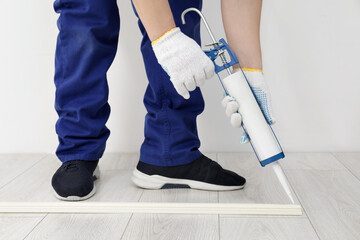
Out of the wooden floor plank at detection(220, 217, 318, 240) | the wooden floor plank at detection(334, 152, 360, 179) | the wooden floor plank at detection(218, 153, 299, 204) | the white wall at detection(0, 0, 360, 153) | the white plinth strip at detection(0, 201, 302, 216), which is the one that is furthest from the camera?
the white wall at detection(0, 0, 360, 153)

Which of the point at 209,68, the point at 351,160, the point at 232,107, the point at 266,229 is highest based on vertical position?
the point at 209,68

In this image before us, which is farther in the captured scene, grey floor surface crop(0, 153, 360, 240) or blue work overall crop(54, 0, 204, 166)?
blue work overall crop(54, 0, 204, 166)

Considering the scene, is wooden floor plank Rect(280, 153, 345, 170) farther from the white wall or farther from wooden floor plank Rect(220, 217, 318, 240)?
wooden floor plank Rect(220, 217, 318, 240)

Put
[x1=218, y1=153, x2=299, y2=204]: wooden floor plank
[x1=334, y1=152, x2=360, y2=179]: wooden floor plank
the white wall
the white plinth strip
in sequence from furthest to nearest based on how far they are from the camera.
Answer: the white wall, [x1=334, y1=152, x2=360, y2=179]: wooden floor plank, [x1=218, y1=153, x2=299, y2=204]: wooden floor plank, the white plinth strip

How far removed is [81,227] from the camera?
3.18ft

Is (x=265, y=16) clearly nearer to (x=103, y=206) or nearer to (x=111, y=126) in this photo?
(x=111, y=126)

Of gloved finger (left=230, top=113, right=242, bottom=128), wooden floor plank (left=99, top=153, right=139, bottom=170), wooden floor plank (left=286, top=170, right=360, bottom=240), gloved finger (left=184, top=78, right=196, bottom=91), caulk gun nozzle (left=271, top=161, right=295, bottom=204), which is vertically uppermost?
gloved finger (left=184, top=78, right=196, bottom=91)

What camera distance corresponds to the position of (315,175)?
53.1 inches

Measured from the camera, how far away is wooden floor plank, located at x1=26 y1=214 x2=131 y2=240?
92 centimetres

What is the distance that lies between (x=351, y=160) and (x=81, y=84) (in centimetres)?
96

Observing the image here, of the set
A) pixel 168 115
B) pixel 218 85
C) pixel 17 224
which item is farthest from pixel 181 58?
pixel 218 85

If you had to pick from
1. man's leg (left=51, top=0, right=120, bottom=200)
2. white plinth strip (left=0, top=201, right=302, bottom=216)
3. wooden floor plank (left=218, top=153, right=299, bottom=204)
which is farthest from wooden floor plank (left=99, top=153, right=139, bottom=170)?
white plinth strip (left=0, top=201, right=302, bottom=216)

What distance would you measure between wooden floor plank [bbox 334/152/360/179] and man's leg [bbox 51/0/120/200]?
2.65 feet

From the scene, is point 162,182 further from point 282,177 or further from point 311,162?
point 311,162
